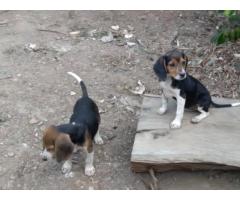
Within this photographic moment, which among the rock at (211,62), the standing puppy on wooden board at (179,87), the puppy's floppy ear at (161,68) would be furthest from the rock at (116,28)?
the puppy's floppy ear at (161,68)

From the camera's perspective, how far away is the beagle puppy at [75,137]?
4301 millimetres

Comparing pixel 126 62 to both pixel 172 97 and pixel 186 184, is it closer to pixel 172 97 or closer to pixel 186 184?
pixel 172 97

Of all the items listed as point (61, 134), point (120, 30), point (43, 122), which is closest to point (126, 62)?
point (120, 30)

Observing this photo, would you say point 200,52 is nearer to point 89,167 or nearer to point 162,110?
point 162,110

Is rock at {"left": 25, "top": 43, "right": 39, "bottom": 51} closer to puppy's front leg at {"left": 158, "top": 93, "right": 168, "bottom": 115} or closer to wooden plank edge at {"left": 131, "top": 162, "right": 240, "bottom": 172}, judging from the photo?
puppy's front leg at {"left": 158, "top": 93, "right": 168, "bottom": 115}

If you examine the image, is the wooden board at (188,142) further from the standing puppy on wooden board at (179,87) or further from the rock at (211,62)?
the rock at (211,62)

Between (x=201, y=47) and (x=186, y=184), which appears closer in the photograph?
(x=186, y=184)

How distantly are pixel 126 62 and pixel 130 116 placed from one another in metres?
1.32

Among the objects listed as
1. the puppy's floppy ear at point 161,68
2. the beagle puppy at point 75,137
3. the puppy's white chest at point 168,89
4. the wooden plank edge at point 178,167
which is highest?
the puppy's floppy ear at point 161,68

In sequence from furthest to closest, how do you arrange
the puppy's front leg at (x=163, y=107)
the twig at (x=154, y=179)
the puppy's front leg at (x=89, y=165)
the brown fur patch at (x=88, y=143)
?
the puppy's front leg at (x=163, y=107) < the puppy's front leg at (x=89, y=165) < the twig at (x=154, y=179) < the brown fur patch at (x=88, y=143)

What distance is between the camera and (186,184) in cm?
486

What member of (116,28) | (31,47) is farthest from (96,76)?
(116,28)

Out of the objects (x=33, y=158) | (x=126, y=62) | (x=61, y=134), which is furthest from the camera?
(x=126, y=62)

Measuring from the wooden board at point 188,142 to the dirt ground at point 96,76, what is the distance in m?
0.26
